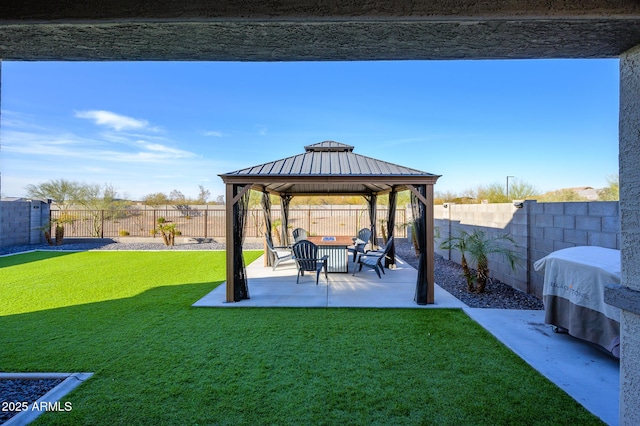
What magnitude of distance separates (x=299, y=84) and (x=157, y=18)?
17.9 m

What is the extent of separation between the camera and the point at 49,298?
18.4 ft

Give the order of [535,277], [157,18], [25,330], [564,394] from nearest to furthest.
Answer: [157,18]
[564,394]
[25,330]
[535,277]

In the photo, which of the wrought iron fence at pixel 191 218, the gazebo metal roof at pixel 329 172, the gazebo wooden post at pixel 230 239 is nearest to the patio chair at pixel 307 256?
the gazebo metal roof at pixel 329 172

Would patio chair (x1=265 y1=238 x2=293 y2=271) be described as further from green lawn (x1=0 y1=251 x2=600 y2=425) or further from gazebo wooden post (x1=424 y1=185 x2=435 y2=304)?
gazebo wooden post (x1=424 y1=185 x2=435 y2=304)

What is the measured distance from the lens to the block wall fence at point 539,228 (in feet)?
13.2

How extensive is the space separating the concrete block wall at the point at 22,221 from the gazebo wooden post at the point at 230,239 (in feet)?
40.0

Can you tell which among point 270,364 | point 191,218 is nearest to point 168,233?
point 191,218

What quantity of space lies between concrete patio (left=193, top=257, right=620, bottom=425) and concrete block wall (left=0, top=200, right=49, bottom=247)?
11.3 metres

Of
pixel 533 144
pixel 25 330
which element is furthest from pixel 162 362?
pixel 533 144

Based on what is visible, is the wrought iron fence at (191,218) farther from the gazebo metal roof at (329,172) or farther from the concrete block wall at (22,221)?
the gazebo metal roof at (329,172)

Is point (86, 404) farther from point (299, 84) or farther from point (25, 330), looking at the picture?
point (299, 84)

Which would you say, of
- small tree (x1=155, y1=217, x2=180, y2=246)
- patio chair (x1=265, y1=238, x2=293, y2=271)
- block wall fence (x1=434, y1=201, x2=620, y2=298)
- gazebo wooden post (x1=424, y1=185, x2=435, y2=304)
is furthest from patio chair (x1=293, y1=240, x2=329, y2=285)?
small tree (x1=155, y1=217, x2=180, y2=246)

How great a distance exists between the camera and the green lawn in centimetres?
243

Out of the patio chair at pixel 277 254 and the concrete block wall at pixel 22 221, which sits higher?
the concrete block wall at pixel 22 221
